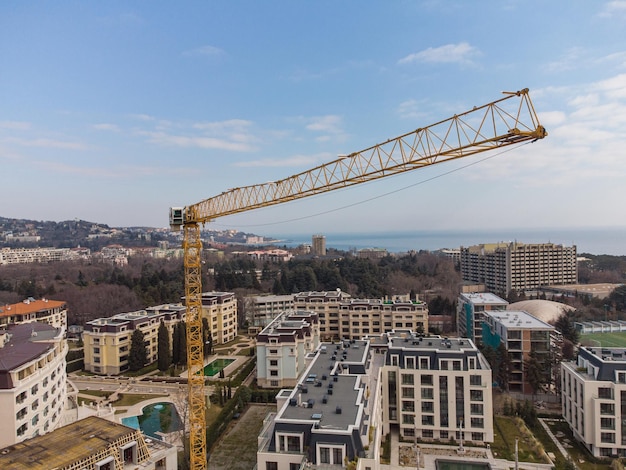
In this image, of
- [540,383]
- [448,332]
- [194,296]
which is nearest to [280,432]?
[194,296]

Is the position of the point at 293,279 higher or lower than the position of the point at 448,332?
higher

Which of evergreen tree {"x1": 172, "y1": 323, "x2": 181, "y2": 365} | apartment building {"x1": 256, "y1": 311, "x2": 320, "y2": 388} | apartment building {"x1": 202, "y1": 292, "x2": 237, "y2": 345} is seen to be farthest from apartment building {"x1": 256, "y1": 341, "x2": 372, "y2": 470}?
apartment building {"x1": 202, "y1": 292, "x2": 237, "y2": 345}

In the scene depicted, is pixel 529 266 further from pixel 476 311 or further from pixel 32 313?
pixel 32 313

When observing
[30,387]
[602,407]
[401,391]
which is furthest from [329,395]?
[602,407]

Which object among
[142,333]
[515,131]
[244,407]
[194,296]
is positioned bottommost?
[244,407]

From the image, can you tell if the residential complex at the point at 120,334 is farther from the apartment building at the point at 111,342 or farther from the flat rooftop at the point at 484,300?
the flat rooftop at the point at 484,300

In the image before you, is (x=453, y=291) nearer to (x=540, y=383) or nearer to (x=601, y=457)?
(x=540, y=383)
